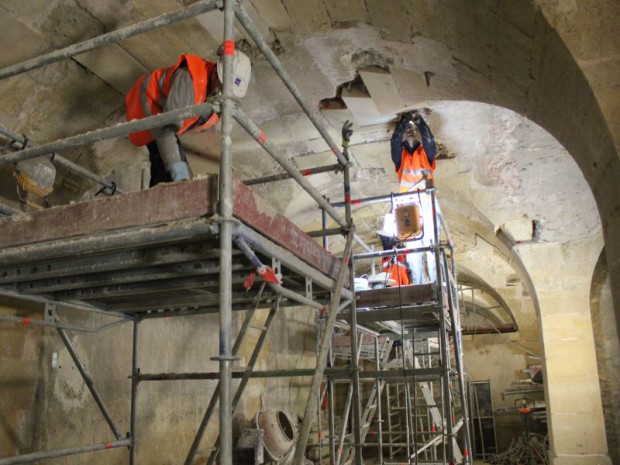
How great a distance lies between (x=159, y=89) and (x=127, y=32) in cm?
89

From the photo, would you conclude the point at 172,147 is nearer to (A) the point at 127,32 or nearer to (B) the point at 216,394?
(A) the point at 127,32

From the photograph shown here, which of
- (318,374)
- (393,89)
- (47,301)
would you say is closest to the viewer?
(318,374)

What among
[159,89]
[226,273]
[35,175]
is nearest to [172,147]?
[159,89]

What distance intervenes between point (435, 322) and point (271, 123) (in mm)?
3657

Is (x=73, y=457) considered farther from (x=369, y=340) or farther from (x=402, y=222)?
(x=369, y=340)

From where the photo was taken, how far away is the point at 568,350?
8.93m

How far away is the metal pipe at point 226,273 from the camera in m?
2.49

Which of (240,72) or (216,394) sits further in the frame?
(240,72)

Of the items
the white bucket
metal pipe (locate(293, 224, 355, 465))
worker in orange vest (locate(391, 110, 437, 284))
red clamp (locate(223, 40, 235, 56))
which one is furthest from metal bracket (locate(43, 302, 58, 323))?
worker in orange vest (locate(391, 110, 437, 284))

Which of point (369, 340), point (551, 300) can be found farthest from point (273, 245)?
point (369, 340)

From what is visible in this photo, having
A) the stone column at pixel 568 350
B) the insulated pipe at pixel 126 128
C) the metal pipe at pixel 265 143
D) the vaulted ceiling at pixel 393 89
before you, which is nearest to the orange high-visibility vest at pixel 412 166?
the vaulted ceiling at pixel 393 89

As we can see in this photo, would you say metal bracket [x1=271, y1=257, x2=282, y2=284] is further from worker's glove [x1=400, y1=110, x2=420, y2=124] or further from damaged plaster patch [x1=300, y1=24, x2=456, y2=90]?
worker's glove [x1=400, y1=110, x2=420, y2=124]

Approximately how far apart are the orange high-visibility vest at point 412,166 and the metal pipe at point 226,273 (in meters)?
5.13

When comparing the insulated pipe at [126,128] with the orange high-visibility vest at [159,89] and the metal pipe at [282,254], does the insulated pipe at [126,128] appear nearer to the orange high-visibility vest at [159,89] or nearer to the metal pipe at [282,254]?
the metal pipe at [282,254]
